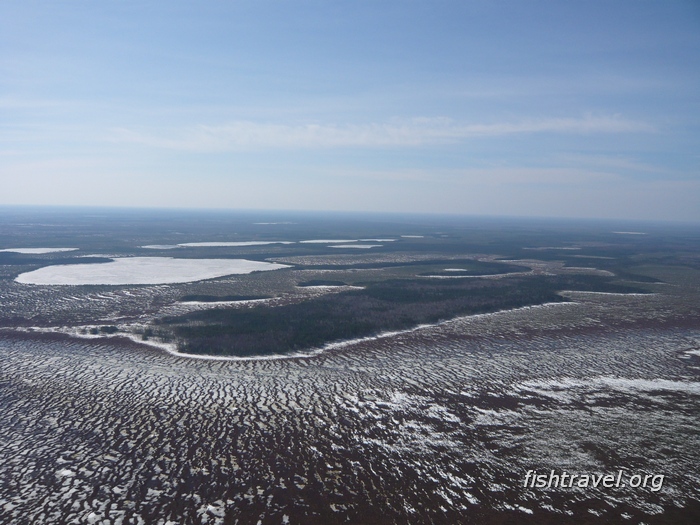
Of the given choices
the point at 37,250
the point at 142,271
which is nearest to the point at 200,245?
the point at 37,250

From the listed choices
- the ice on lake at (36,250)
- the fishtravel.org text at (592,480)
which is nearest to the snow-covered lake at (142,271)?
the ice on lake at (36,250)

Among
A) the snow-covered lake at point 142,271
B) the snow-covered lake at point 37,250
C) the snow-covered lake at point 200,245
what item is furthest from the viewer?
the snow-covered lake at point 200,245

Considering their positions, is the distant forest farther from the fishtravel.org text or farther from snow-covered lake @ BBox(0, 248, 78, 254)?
snow-covered lake @ BBox(0, 248, 78, 254)

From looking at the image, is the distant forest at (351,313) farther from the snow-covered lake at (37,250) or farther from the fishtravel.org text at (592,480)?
the snow-covered lake at (37,250)

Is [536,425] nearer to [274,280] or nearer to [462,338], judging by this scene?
[462,338]

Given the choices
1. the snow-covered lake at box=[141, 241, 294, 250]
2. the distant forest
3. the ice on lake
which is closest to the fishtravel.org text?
the distant forest

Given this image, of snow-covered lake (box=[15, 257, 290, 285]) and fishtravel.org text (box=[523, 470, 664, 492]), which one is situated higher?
snow-covered lake (box=[15, 257, 290, 285])
